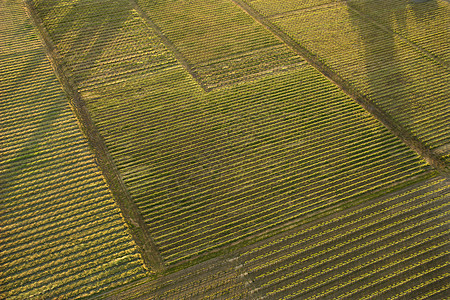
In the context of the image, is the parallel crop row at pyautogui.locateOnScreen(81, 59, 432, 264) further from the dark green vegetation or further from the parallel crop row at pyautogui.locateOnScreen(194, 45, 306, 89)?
the parallel crop row at pyautogui.locateOnScreen(194, 45, 306, 89)

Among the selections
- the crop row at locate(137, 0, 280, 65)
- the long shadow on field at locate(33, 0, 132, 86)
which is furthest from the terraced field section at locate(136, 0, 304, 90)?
the long shadow on field at locate(33, 0, 132, 86)

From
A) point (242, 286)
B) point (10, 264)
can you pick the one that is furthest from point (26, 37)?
point (242, 286)

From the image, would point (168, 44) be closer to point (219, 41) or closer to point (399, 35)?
point (219, 41)

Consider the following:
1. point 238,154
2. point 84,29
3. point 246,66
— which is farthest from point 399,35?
point 84,29

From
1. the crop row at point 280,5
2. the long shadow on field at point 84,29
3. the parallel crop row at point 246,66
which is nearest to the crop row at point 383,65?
the crop row at point 280,5

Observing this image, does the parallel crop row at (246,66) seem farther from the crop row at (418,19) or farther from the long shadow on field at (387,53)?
the crop row at (418,19)

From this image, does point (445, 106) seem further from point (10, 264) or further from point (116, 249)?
point (10, 264)
